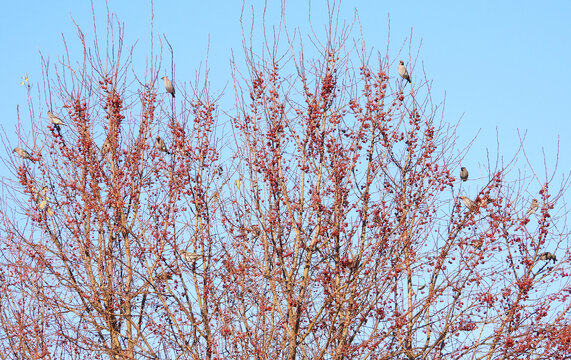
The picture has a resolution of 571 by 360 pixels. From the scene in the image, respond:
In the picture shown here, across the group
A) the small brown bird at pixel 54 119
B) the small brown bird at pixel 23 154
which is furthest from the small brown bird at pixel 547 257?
the small brown bird at pixel 23 154

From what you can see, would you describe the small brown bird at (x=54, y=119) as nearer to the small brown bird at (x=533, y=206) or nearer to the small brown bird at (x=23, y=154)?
the small brown bird at (x=23, y=154)

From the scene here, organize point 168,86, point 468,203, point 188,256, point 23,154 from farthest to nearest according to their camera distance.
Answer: point 168,86 → point 23,154 → point 468,203 → point 188,256

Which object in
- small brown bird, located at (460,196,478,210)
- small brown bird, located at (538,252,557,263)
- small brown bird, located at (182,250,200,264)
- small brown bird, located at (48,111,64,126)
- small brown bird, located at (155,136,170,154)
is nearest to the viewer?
small brown bird, located at (182,250,200,264)

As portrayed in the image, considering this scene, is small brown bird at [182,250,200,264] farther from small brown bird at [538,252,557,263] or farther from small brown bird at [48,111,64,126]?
small brown bird at [538,252,557,263]

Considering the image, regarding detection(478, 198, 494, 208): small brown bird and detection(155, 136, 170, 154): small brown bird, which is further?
detection(155, 136, 170, 154): small brown bird

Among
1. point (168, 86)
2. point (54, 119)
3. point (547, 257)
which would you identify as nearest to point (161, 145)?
point (168, 86)

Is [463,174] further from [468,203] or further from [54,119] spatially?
[54,119]

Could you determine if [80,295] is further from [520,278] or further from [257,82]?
[520,278]

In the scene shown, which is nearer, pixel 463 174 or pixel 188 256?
pixel 188 256

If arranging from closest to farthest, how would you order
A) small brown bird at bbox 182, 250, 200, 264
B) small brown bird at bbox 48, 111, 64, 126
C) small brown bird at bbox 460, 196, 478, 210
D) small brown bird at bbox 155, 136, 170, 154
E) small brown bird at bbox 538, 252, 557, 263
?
→ small brown bird at bbox 182, 250, 200, 264, small brown bird at bbox 460, 196, 478, 210, small brown bird at bbox 538, 252, 557, 263, small brown bird at bbox 48, 111, 64, 126, small brown bird at bbox 155, 136, 170, 154

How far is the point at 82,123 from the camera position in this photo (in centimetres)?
1143

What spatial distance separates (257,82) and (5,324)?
547 cm

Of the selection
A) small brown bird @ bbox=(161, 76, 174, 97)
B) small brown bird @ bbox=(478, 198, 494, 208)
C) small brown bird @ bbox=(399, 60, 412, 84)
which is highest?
small brown bird @ bbox=(161, 76, 174, 97)

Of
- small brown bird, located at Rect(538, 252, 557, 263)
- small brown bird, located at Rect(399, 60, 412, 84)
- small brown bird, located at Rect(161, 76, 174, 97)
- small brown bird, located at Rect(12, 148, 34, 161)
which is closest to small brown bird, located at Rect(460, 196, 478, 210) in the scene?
small brown bird, located at Rect(538, 252, 557, 263)
